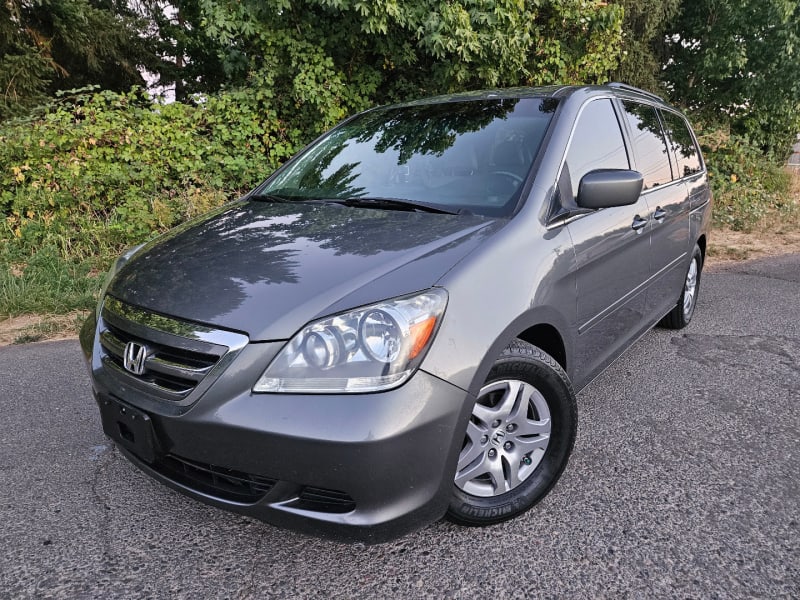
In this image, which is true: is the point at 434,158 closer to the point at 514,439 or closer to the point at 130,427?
the point at 514,439

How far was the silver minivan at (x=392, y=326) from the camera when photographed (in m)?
1.62

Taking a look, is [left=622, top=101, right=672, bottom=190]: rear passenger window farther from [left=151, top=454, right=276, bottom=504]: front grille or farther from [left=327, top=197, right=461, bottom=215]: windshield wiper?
[left=151, top=454, right=276, bottom=504]: front grille

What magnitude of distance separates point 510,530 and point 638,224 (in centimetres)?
168

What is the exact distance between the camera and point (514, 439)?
205 cm

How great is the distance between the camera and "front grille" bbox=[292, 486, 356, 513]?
166cm

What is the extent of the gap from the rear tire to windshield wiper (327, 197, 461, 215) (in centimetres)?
251

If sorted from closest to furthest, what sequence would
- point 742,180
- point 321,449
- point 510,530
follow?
point 321,449 < point 510,530 < point 742,180

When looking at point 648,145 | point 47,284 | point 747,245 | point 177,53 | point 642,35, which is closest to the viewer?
point 648,145

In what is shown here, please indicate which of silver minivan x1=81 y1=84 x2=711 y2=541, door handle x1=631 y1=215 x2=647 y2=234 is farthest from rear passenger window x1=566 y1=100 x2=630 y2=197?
door handle x1=631 y1=215 x2=647 y2=234

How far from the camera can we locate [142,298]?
1961 millimetres

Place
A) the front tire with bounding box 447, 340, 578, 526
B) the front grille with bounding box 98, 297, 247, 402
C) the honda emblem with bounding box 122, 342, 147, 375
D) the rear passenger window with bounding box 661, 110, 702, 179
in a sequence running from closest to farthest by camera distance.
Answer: the front grille with bounding box 98, 297, 247, 402 < the honda emblem with bounding box 122, 342, 147, 375 < the front tire with bounding box 447, 340, 578, 526 < the rear passenger window with bounding box 661, 110, 702, 179

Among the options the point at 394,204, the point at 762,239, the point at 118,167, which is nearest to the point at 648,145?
the point at 394,204

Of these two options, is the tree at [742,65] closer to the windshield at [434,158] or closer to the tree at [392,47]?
the tree at [392,47]

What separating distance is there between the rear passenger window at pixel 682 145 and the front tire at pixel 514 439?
2301mm
